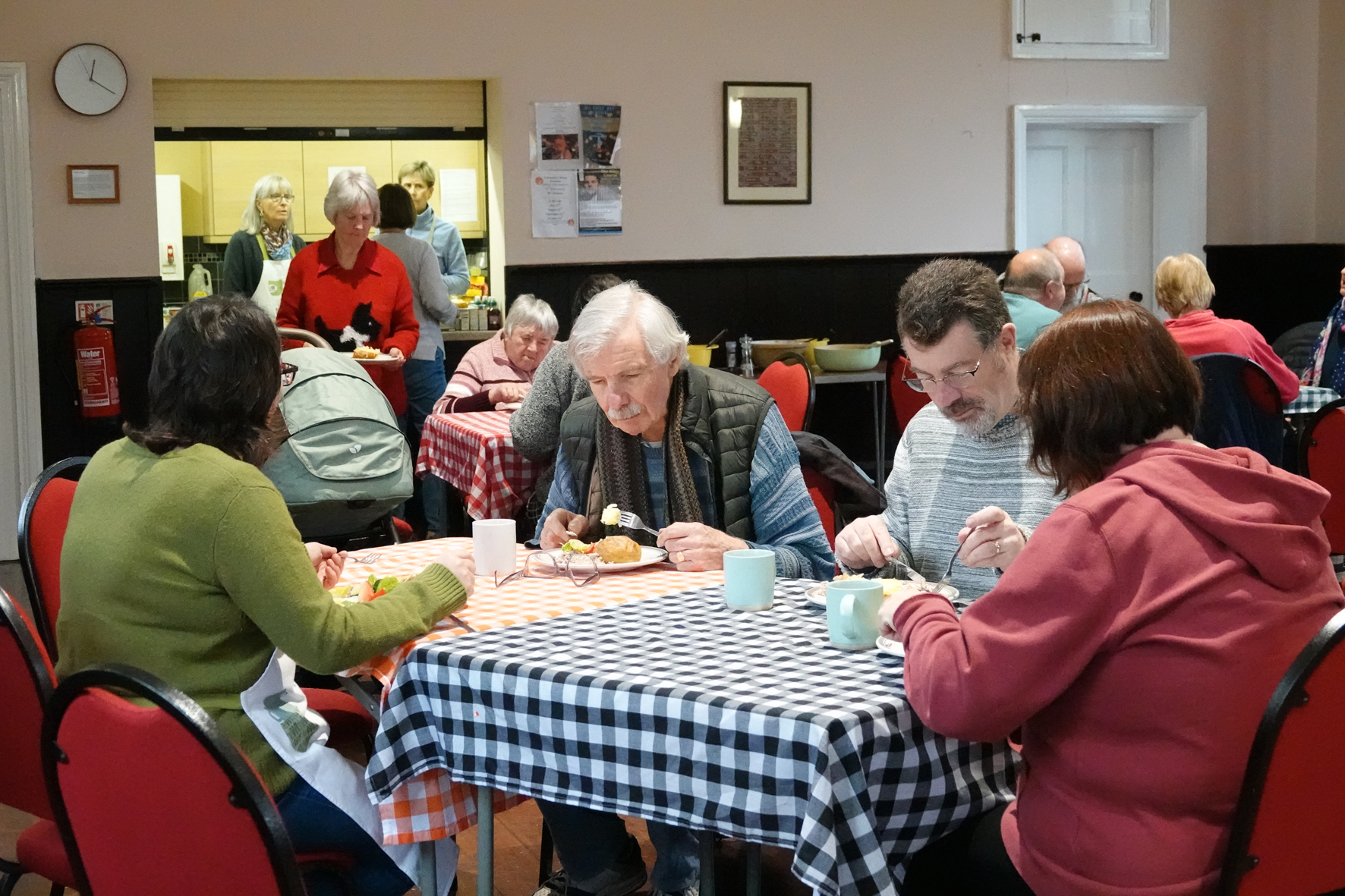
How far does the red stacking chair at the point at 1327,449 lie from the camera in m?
4.42

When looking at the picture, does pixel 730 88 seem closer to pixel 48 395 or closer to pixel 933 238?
pixel 933 238

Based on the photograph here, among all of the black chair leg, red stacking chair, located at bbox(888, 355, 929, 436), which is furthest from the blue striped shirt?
red stacking chair, located at bbox(888, 355, 929, 436)

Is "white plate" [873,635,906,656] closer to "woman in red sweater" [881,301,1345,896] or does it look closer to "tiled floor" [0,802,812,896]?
"woman in red sweater" [881,301,1345,896]

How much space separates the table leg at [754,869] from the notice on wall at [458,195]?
258 inches

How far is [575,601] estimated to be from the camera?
238cm

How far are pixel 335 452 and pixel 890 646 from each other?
226cm

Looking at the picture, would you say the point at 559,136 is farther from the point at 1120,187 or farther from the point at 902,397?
the point at 1120,187

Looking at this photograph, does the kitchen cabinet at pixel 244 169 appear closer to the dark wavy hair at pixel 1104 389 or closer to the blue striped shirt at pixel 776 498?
the blue striped shirt at pixel 776 498

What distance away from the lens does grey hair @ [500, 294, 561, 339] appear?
222 inches

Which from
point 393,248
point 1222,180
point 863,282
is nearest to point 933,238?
point 863,282

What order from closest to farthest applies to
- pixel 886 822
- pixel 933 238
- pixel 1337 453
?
pixel 886 822 < pixel 1337 453 < pixel 933 238

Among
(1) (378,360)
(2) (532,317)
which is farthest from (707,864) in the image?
(1) (378,360)

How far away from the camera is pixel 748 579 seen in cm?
229

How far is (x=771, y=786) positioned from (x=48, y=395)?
19.9 feet
